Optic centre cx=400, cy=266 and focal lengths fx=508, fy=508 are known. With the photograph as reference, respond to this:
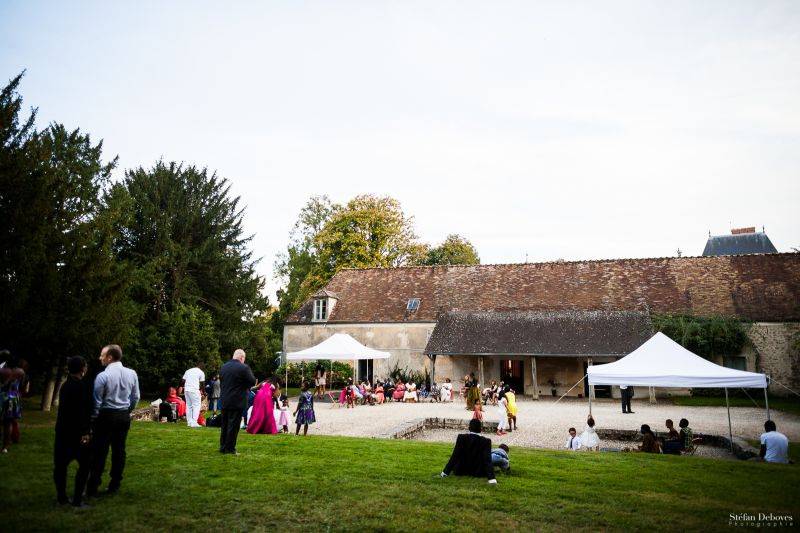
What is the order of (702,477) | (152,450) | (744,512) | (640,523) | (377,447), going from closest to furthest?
(640,523) → (744,512) → (702,477) → (152,450) → (377,447)

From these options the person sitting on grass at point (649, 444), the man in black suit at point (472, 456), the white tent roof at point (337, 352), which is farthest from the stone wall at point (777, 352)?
the man in black suit at point (472, 456)

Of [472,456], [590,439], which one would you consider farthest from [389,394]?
[472,456]

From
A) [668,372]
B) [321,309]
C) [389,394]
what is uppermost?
[321,309]

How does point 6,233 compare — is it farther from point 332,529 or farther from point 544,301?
point 544,301

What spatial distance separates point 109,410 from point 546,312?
22711mm

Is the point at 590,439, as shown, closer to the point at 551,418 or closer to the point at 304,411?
the point at 551,418

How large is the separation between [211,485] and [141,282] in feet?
66.4

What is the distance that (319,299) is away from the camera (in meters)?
29.6

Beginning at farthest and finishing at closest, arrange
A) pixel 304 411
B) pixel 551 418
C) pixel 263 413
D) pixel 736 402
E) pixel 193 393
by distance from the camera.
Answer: pixel 736 402 → pixel 551 418 → pixel 193 393 → pixel 304 411 → pixel 263 413

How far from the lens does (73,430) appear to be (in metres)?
5.15

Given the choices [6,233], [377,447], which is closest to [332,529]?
[377,447]

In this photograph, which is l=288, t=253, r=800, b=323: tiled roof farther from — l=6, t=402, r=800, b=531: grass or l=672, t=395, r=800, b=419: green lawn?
l=6, t=402, r=800, b=531: grass

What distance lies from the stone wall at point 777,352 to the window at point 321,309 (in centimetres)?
2094

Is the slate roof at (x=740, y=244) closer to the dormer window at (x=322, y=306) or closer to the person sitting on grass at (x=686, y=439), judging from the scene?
the dormer window at (x=322, y=306)
